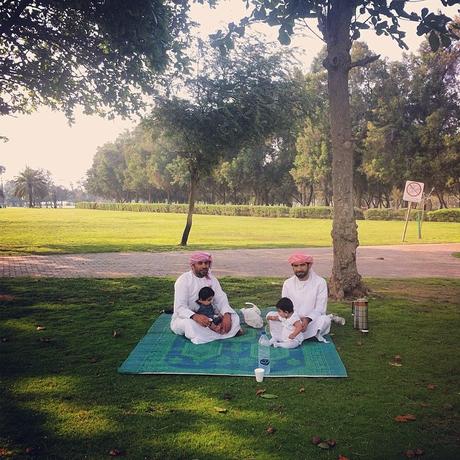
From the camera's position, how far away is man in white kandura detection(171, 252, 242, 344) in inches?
236

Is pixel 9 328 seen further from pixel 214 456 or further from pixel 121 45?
pixel 121 45

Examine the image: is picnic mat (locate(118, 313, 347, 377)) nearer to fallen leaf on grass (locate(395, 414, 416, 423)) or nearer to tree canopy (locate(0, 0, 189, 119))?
fallen leaf on grass (locate(395, 414, 416, 423))

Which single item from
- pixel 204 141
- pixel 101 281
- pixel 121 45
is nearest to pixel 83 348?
pixel 101 281

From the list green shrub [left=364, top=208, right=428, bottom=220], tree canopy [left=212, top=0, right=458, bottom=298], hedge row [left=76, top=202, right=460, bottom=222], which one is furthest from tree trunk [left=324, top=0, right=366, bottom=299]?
green shrub [left=364, top=208, right=428, bottom=220]

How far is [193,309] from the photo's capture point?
6430mm

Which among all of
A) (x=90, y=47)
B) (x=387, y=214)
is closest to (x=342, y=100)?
(x=90, y=47)

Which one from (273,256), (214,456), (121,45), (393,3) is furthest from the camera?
(273,256)

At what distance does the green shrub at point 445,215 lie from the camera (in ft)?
131

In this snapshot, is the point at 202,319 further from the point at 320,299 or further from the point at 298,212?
the point at 298,212

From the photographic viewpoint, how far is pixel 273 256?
1558cm

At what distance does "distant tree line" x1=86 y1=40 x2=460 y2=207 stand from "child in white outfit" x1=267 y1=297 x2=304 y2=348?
11.2 metres

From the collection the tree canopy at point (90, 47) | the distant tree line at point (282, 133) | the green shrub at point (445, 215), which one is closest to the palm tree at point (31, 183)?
the distant tree line at point (282, 133)

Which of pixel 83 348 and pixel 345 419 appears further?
pixel 83 348

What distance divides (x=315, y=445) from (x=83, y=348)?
3.34 metres
